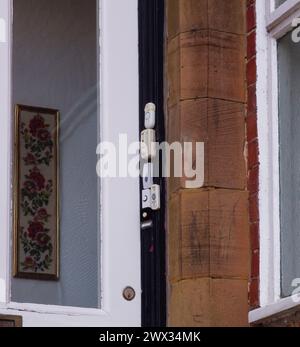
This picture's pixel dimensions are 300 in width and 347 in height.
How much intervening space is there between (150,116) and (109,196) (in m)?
0.33

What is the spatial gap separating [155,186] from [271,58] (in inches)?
23.9

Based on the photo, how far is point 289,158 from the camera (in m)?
5.72

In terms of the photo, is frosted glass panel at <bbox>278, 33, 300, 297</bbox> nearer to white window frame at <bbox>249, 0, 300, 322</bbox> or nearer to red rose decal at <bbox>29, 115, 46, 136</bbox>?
white window frame at <bbox>249, 0, 300, 322</bbox>

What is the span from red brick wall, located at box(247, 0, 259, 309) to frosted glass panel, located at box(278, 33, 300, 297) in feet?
0.35

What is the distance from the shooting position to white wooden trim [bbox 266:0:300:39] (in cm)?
571

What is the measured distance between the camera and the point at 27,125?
616 cm

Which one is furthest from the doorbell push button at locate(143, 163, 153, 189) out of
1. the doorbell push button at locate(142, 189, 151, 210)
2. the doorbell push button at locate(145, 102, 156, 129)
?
the doorbell push button at locate(145, 102, 156, 129)

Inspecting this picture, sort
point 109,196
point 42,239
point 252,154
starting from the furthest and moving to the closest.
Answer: point 42,239 → point 109,196 → point 252,154

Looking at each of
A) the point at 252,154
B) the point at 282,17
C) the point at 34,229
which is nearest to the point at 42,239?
the point at 34,229

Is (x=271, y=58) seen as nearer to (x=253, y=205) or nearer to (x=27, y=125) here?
(x=253, y=205)

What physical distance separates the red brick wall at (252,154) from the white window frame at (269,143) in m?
0.02

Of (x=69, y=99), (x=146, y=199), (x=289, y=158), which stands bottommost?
(x=146, y=199)

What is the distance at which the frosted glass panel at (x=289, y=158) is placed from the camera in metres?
5.62

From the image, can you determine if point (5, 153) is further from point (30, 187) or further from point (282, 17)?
point (282, 17)
